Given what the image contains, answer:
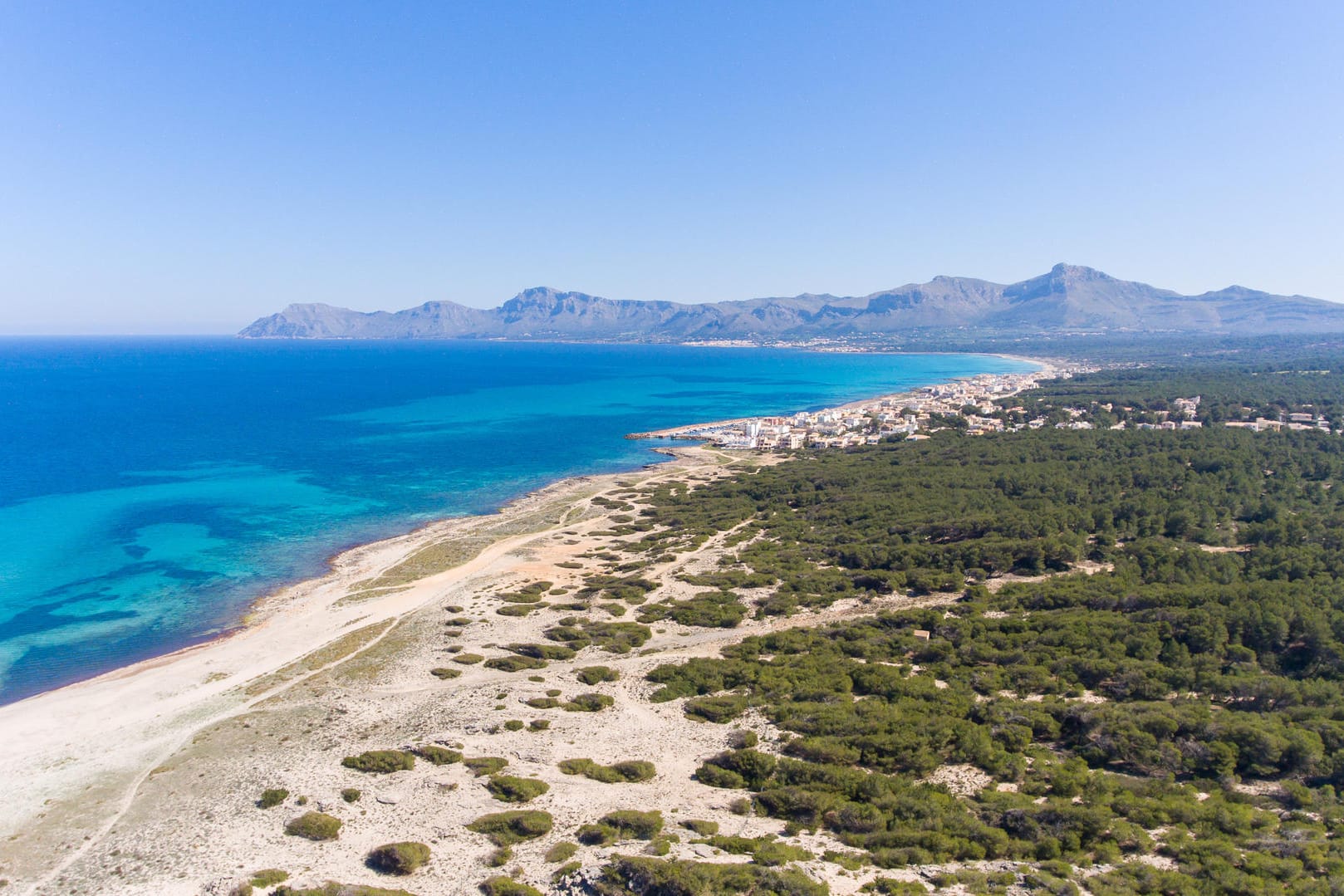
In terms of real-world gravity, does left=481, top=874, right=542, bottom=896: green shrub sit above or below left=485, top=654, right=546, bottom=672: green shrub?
above

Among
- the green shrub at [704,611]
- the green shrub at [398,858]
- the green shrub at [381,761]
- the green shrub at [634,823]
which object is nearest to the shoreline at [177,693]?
the green shrub at [381,761]

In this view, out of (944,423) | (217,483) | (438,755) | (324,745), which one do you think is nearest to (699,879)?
(438,755)

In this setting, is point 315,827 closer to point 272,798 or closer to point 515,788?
point 272,798

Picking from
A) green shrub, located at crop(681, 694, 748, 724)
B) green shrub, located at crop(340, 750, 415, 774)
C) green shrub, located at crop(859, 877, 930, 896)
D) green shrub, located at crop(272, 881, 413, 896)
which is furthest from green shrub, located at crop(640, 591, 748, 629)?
green shrub, located at crop(272, 881, 413, 896)

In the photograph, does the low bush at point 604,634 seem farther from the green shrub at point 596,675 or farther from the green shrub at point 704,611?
the green shrub at point 596,675

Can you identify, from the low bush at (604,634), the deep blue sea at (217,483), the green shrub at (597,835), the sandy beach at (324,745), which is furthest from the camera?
the deep blue sea at (217,483)

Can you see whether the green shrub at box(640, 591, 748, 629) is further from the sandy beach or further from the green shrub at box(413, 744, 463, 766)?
the green shrub at box(413, 744, 463, 766)
